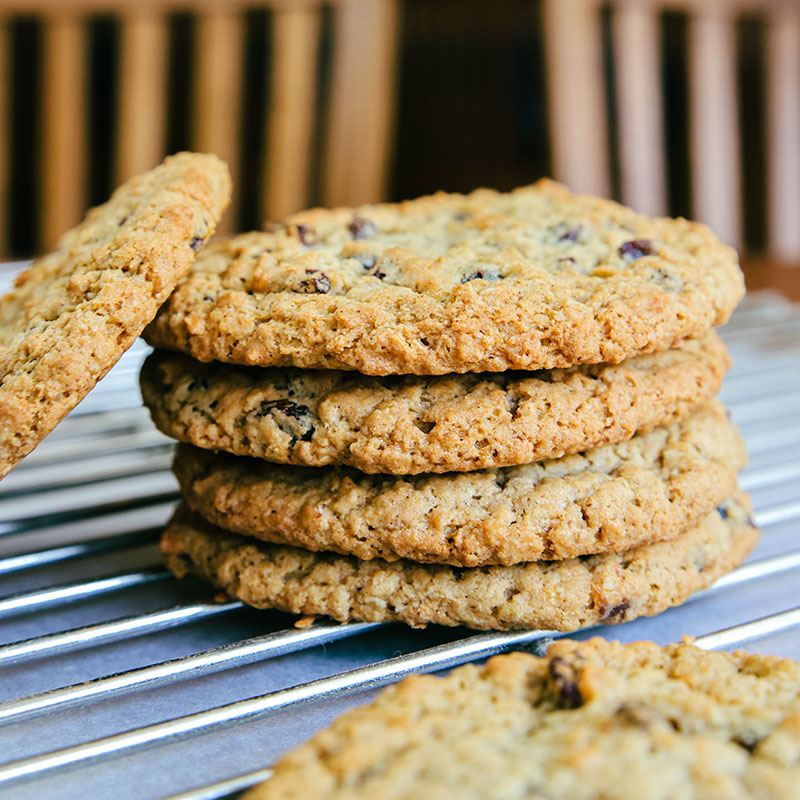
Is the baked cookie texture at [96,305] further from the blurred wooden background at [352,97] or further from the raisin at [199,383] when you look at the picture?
the blurred wooden background at [352,97]

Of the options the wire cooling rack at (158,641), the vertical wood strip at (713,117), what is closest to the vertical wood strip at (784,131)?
the vertical wood strip at (713,117)

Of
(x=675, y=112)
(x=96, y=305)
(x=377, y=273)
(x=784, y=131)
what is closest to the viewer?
(x=96, y=305)

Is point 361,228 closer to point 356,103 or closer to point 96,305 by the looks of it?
point 96,305

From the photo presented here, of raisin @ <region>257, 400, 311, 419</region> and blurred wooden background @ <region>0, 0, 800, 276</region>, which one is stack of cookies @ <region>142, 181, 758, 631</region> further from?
blurred wooden background @ <region>0, 0, 800, 276</region>

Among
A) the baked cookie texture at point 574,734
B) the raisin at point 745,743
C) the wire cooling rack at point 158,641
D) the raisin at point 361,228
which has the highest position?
the raisin at point 361,228

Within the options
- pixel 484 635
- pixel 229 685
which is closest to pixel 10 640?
→ pixel 229 685

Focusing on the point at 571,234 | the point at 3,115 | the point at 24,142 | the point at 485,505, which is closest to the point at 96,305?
the point at 485,505

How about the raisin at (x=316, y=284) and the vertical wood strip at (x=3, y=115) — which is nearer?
the raisin at (x=316, y=284)
